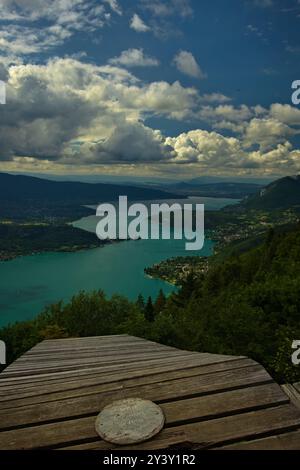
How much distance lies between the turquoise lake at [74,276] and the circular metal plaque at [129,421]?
92746 millimetres

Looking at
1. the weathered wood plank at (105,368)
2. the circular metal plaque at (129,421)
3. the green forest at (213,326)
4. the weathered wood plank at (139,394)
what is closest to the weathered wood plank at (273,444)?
the circular metal plaque at (129,421)

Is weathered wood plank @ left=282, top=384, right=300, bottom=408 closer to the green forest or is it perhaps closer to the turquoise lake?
the green forest

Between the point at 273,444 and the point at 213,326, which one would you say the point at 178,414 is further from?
the point at 213,326

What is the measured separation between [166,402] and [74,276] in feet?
435

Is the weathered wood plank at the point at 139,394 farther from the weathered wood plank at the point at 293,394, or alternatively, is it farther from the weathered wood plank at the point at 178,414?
the weathered wood plank at the point at 293,394

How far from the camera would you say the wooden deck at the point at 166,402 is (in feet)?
9.70

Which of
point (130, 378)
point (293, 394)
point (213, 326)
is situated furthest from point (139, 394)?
point (213, 326)

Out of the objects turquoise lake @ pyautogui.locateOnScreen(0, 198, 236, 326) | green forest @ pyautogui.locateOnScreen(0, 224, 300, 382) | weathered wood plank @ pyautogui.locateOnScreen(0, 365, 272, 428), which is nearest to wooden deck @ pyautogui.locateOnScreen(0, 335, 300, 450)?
weathered wood plank @ pyautogui.locateOnScreen(0, 365, 272, 428)

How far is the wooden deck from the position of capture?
2957mm

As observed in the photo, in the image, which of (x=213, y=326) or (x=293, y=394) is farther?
(x=213, y=326)

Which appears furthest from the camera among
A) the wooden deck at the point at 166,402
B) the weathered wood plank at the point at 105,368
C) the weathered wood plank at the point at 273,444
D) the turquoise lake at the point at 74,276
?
the turquoise lake at the point at 74,276

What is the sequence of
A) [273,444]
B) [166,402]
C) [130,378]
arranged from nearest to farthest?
[273,444]
[166,402]
[130,378]

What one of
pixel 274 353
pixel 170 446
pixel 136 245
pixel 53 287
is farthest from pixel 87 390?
pixel 136 245

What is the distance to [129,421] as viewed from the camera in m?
3.23
